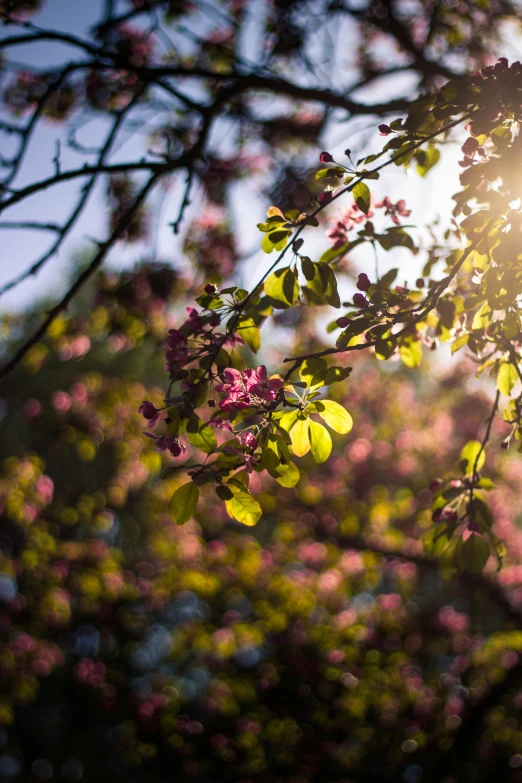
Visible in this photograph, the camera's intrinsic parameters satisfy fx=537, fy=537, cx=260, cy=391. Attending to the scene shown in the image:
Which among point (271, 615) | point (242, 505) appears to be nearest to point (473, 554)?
point (242, 505)

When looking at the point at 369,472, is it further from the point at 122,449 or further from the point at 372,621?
the point at 122,449

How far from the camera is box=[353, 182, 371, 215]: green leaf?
1.52 meters

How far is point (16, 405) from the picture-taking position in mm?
18234

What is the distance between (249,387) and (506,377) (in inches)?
34.1

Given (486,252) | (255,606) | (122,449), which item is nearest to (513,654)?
(255,606)

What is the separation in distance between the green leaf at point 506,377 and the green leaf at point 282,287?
2.29 feet

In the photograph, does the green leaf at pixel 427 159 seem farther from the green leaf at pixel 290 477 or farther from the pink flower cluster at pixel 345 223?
the green leaf at pixel 290 477

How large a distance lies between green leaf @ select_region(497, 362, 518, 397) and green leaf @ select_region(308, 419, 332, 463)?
658 millimetres

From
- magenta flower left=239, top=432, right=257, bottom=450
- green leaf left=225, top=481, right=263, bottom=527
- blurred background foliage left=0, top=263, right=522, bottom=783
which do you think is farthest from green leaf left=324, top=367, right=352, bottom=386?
blurred background foliage left=0, top=263, right=522, bottom=783

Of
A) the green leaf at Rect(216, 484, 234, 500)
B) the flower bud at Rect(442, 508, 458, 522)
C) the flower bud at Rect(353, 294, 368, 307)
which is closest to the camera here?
the green leaf at Rect(216, 484, 234, 500)

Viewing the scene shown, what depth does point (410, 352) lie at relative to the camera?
1840 mm

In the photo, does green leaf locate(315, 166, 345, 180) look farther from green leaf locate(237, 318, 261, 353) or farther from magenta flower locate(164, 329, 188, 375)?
magenta flower locate(164, 329, 188, 375)

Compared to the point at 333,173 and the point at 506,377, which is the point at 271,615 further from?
the point at 333,173

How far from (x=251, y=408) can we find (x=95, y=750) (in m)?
11.1
